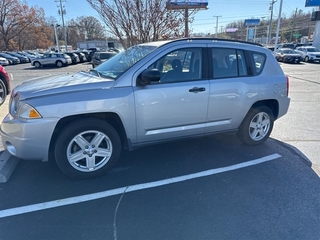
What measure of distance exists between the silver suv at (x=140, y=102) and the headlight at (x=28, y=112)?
0.5 inches

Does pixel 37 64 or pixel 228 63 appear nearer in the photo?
pixel 228 63

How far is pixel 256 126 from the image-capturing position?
165 inches

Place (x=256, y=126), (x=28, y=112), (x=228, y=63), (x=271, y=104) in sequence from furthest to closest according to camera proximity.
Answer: (x=271, y=104)
(x=256, y=126)
(x=228, y=63)
(x=28, y=112)

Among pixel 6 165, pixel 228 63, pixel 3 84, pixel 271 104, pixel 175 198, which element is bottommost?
pixel 175 198

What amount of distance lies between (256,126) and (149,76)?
2388 mm

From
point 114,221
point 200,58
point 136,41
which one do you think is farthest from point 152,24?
point 114,221

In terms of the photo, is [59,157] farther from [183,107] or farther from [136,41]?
[136,41]

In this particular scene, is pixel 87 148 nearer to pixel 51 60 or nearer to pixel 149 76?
pixel 149 76

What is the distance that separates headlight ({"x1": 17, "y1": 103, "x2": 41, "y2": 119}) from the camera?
2707 mm

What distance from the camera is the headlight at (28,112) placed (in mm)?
2707

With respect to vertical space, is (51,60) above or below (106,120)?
above

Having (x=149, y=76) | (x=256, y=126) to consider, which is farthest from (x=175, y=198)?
(x=256, y=126)

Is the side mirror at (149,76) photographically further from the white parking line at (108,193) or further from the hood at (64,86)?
the white parking line at (108,193)

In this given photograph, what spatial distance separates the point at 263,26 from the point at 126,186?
10925cm
